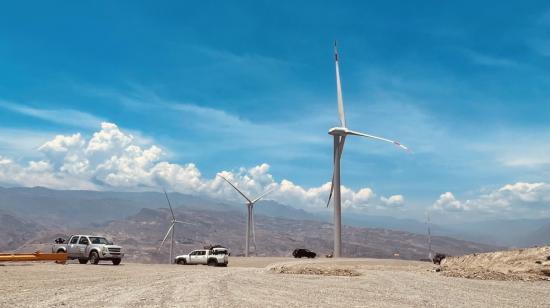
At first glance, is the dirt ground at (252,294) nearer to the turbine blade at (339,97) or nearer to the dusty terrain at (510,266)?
the dusty terrain at (510,266)

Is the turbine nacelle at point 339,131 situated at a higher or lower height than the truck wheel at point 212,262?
higher

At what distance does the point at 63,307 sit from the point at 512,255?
119 ft

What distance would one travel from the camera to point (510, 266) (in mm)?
38281

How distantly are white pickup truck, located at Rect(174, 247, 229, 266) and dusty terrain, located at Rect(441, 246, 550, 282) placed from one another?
73.5 feet

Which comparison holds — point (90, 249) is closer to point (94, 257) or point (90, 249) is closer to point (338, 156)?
point (94, 257)

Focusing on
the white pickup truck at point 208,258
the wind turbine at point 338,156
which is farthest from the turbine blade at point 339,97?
the white pickup truck at point 208,258

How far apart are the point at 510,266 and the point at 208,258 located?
2858 cm

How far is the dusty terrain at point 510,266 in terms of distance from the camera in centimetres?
3416

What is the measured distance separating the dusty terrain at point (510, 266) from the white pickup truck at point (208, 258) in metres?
22.4

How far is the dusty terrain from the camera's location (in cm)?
3416

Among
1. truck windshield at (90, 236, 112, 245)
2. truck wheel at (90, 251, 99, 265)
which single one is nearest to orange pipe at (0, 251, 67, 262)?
truck wheel at (90, 251, 99, 265)

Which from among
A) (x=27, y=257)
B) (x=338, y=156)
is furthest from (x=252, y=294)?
(x=338, y=156)

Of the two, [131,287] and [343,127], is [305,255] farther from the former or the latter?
[131,287]

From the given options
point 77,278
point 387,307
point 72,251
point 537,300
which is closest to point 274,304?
point 387,307
